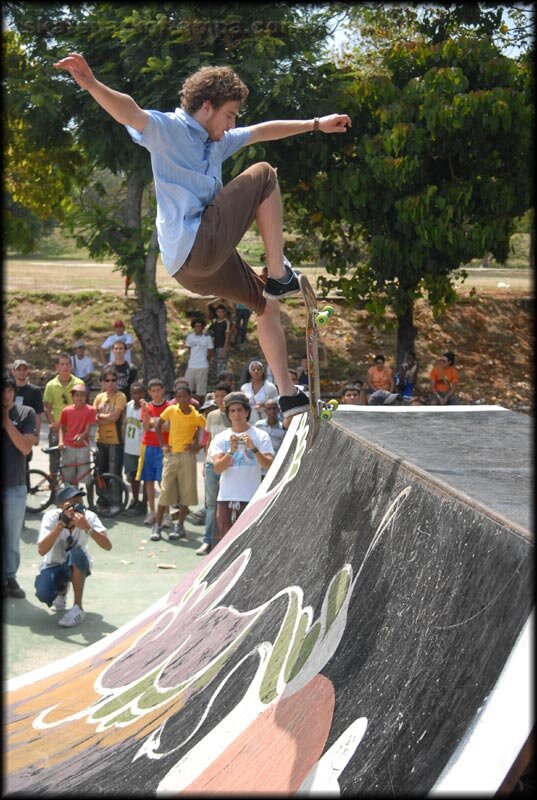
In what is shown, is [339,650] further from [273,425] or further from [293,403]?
[273,425]

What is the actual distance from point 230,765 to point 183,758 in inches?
13.4

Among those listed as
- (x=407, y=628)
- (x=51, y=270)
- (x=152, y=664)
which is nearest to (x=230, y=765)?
(x=407, y=628)

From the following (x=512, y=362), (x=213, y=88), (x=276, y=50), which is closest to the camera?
(x=213, y=88)

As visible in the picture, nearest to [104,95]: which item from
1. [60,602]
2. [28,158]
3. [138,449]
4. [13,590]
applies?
[60,602]

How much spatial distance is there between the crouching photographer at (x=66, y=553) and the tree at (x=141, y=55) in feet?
22.4

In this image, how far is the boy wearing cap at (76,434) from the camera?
34.3ft

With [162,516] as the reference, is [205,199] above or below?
above

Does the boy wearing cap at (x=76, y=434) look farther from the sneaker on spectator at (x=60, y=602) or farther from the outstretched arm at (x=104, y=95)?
the outstretched arm at (x=104, y=95)

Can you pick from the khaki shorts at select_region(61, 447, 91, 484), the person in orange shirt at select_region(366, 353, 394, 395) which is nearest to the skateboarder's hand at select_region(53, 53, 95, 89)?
the khaki shorts at select_region(61, 447, 91, 484)

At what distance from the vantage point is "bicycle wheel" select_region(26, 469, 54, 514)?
36.3 feet

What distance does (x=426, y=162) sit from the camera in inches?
628

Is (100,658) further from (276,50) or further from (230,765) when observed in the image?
(276,50)

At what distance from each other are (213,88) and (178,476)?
6380mm

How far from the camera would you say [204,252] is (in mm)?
4203
